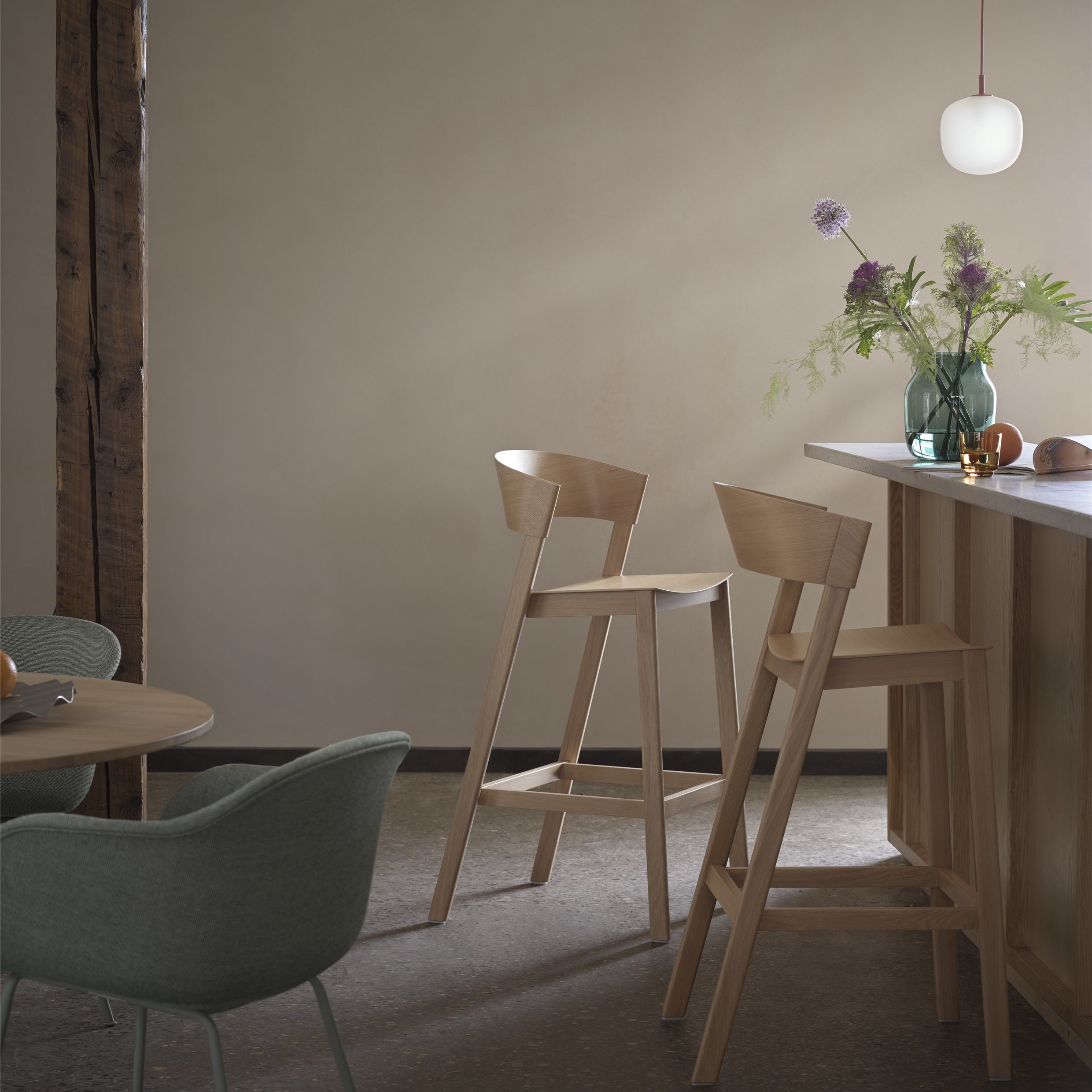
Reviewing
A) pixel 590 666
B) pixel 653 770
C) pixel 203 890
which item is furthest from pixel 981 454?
pixel 203 890

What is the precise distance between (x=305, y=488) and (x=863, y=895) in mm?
2286

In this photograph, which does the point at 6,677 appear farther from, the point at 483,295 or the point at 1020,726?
the point at 483,295

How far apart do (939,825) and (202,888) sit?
5.13 ft

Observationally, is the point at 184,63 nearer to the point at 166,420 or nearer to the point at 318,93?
the point at 318,93

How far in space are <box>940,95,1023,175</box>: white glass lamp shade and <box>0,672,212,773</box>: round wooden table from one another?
7.88 ft

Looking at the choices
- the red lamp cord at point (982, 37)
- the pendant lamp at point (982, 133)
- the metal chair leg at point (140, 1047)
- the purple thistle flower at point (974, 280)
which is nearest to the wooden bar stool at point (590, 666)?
the purple thistle flower at point (974, 280)

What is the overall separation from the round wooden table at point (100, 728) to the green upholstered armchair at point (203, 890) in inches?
6.7

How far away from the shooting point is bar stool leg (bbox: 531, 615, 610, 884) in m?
3.29

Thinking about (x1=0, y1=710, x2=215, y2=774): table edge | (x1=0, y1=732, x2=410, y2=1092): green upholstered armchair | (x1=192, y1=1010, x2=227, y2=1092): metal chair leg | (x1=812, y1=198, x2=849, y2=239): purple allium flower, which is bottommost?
(x1=192, y1=1010, x2=227, y2=1092): metal chair leg

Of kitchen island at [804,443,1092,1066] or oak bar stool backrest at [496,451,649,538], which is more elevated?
oak bar stool backrest at [496,451,649,538]

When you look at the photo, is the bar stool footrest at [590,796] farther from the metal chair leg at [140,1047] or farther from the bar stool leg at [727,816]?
the metal chair leg at [140,1047]

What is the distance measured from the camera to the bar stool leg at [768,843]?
6.97ft

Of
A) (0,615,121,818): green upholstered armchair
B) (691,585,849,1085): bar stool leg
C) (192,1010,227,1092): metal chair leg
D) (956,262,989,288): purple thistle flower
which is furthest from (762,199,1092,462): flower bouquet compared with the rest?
(192,1010,227,1092): metal chair leg

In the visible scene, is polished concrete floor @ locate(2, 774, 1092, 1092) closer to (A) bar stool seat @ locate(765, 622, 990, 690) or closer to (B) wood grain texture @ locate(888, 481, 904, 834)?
(B) wood grain texture @ locate(888, 481, 904, 834)
